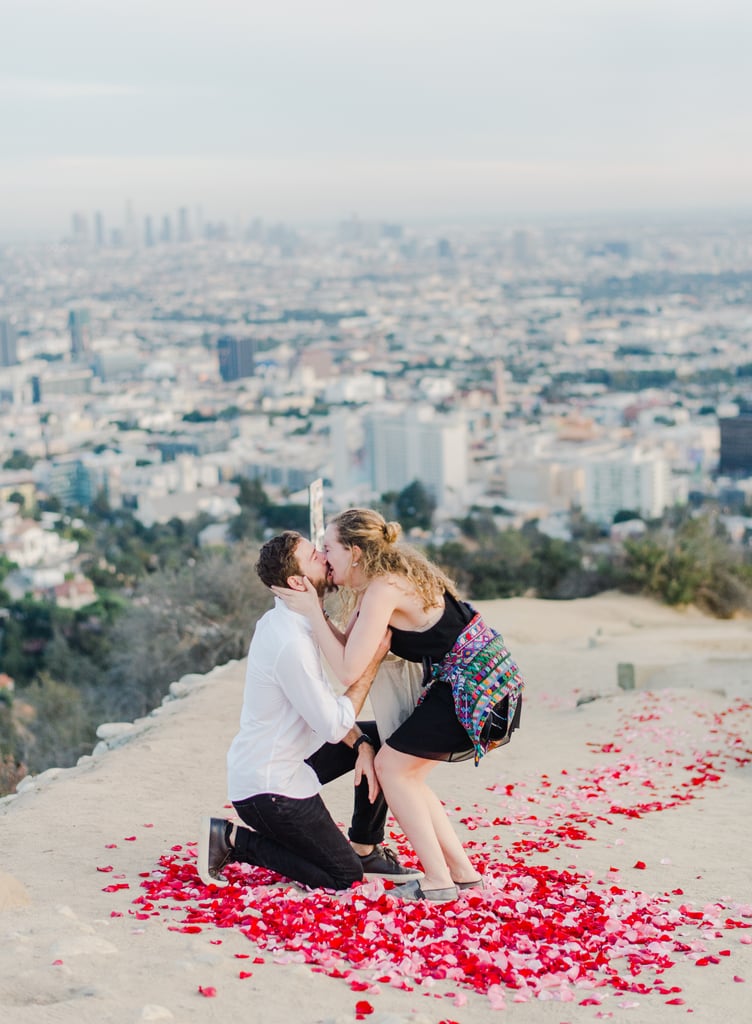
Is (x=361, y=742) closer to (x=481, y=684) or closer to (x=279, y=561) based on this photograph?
(x=481, y=684)

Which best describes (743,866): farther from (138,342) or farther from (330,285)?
(330,285)

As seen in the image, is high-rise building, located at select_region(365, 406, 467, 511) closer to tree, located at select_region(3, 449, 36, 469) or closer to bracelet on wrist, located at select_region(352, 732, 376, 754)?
tree, located at select_region(3, 449, 36, 469)

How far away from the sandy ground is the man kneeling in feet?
0.39

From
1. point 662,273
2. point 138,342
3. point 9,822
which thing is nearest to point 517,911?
point 9,822

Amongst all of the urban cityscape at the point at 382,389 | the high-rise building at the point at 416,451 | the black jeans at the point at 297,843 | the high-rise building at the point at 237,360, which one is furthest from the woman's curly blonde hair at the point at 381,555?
the high-rise building at the point at 237,360

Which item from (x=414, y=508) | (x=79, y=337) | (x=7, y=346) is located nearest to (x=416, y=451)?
(x=414, y=508)

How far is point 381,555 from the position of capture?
4180mm

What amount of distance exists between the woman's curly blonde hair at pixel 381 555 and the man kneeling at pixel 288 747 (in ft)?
0.44

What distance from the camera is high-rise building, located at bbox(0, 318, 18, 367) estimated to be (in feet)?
392

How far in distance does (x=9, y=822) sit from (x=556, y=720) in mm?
4312

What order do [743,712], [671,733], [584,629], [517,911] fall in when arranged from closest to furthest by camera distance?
[517,911] → [671,733] → [743,712] → [584,629]

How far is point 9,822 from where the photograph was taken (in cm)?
539

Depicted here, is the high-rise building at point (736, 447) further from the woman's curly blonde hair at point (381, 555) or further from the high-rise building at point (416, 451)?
the woman's curly blonde hair at point (381, 555)

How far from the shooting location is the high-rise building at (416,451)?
2510 inches
